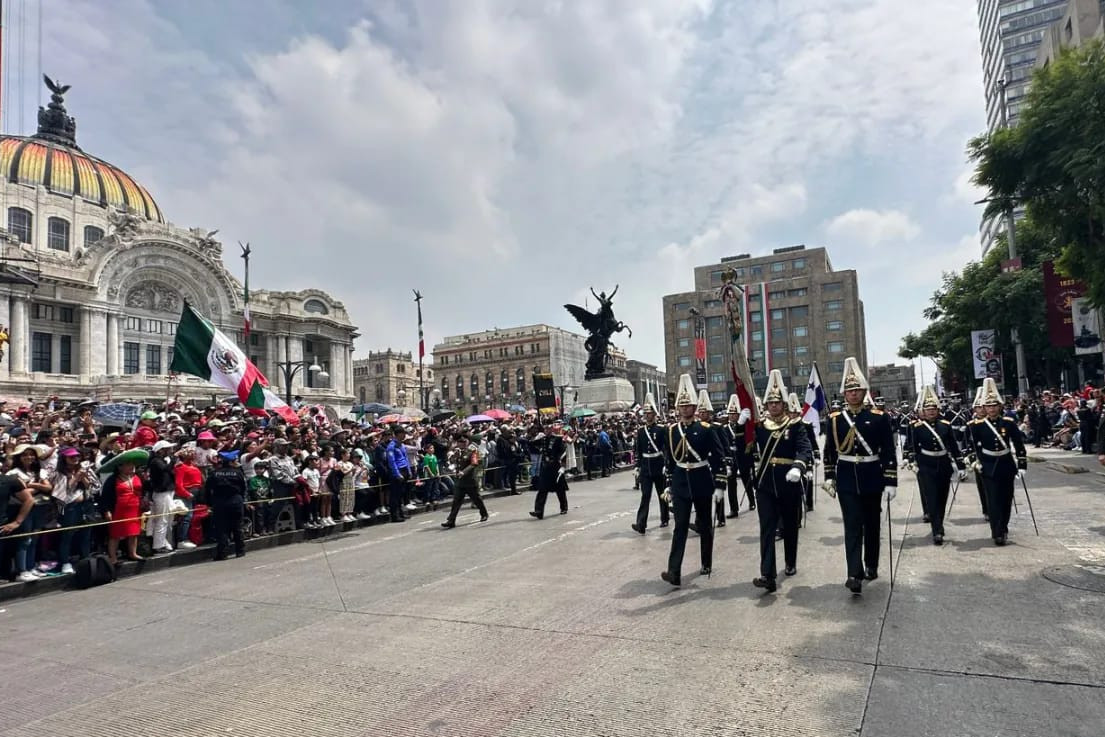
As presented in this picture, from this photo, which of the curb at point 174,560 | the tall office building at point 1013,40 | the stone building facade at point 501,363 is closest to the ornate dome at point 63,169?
the stone building facade at point 501,363

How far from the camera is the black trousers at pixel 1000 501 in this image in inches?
331

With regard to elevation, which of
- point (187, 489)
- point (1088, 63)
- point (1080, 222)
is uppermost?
point (1088, 63)

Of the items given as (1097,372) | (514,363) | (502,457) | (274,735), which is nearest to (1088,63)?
(502,457)

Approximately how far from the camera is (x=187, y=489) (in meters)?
11.0

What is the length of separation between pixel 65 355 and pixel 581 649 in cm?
7340

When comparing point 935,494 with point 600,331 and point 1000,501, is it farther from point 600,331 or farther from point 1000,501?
point 600,331

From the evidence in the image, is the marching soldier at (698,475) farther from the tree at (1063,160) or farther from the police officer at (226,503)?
the tree at (1063,160)

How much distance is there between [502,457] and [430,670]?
14133mm

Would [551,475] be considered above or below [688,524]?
above

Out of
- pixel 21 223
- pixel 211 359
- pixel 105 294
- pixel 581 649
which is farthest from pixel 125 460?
pixel 21 223

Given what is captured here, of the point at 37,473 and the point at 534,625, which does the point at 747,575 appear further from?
the point at 37,473

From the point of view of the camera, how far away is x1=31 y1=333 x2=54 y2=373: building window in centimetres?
6141

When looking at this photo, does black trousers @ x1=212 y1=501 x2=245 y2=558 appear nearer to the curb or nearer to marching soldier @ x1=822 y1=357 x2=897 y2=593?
the curb

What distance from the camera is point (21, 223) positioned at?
68062 mm
